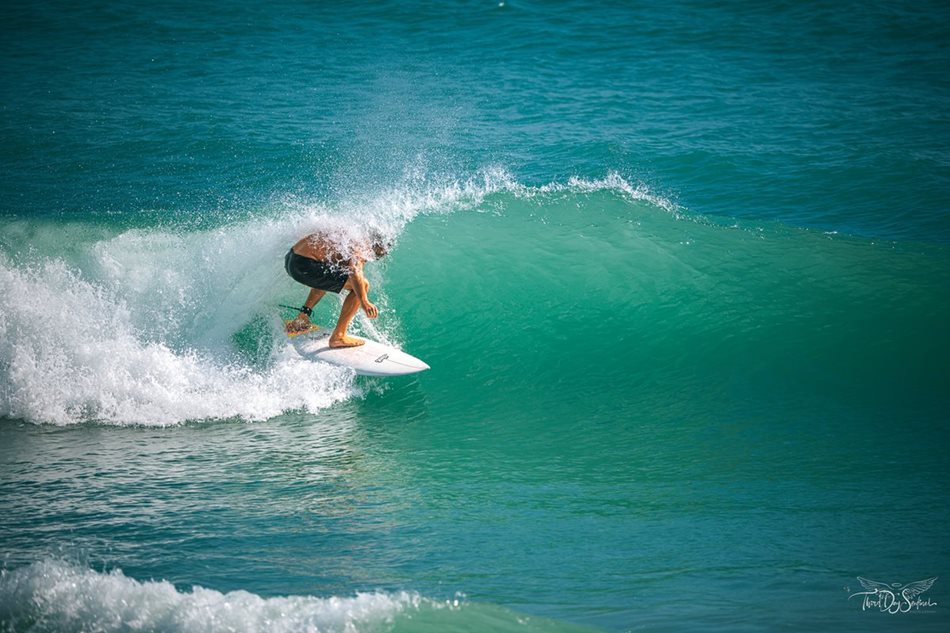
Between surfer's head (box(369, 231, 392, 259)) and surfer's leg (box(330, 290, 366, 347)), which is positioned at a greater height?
surfer's head (box(369, 231, 392, 259))

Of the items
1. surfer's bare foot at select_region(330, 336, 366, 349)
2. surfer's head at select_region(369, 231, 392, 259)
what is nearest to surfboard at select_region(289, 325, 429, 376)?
surfer's bare foot at select_region(330, 336, 366, 349)

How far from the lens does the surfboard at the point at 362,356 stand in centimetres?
708

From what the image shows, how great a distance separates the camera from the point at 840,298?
868 centimetres

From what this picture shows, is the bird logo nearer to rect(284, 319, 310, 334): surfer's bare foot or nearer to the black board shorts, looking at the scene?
the black board shorts

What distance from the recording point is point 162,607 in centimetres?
399

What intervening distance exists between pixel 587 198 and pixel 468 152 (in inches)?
115

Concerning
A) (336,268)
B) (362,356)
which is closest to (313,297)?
(336,268)

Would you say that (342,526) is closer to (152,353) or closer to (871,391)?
(152,353)

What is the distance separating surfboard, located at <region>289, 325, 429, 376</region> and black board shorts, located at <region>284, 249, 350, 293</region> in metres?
0.52

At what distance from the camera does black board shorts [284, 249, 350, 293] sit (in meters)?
6.96

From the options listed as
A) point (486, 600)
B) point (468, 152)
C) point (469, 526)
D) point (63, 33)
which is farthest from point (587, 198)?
point (63, 33)

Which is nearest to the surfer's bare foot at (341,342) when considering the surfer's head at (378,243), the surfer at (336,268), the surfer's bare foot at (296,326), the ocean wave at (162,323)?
the surfer at (336,268)

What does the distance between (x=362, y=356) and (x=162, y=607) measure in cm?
338

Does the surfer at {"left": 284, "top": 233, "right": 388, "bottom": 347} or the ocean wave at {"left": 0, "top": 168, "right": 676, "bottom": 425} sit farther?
the surfer at {"left": 284, "top": 233, "right": 388, "bottom": 347}
